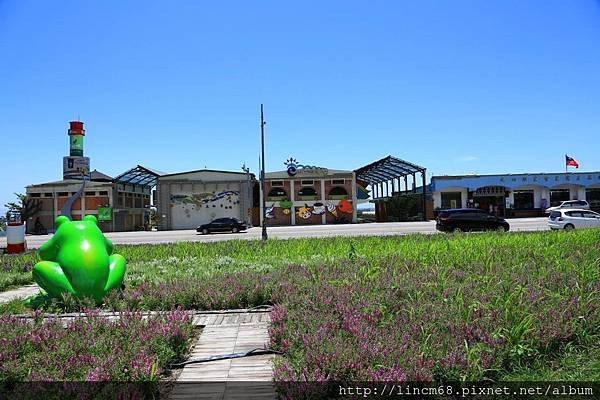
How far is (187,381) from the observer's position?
5.03 m

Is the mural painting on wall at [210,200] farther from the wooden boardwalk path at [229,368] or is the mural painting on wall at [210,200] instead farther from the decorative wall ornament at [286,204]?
the wooden boardwalk path at [229,368]

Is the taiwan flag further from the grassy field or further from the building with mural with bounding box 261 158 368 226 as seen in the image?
the grassy field

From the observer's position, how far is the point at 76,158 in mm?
69500

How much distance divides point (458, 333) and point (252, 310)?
13.1 ft

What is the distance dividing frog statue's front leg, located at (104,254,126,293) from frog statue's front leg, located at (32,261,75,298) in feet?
2.01

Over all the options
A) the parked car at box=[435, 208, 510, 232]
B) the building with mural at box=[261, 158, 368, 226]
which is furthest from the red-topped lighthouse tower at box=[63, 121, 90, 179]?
the parked car at box=[435, 208, 510, 232]

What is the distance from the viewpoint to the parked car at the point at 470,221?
29.9 meters

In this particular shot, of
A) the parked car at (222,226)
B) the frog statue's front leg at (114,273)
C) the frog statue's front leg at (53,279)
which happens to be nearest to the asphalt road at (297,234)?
the parked car at (222,226)

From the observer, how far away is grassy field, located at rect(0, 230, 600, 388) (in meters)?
4.77

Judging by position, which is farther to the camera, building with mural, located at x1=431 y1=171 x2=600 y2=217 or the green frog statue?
building with mural, located at x1=431 y1=171 x2=600 y2=217

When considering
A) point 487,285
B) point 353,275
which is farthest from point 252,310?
point 487,285

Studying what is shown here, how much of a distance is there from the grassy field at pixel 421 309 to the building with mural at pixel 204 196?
139 ft

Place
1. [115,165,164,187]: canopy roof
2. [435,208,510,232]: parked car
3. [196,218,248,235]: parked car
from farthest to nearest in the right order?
1. [115,165,164,187]: canopy roof
2. [196,218,248,235]: parked car
3. [435,208,510,232]: parked car

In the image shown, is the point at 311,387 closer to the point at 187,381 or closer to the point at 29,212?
the point at 187,381
